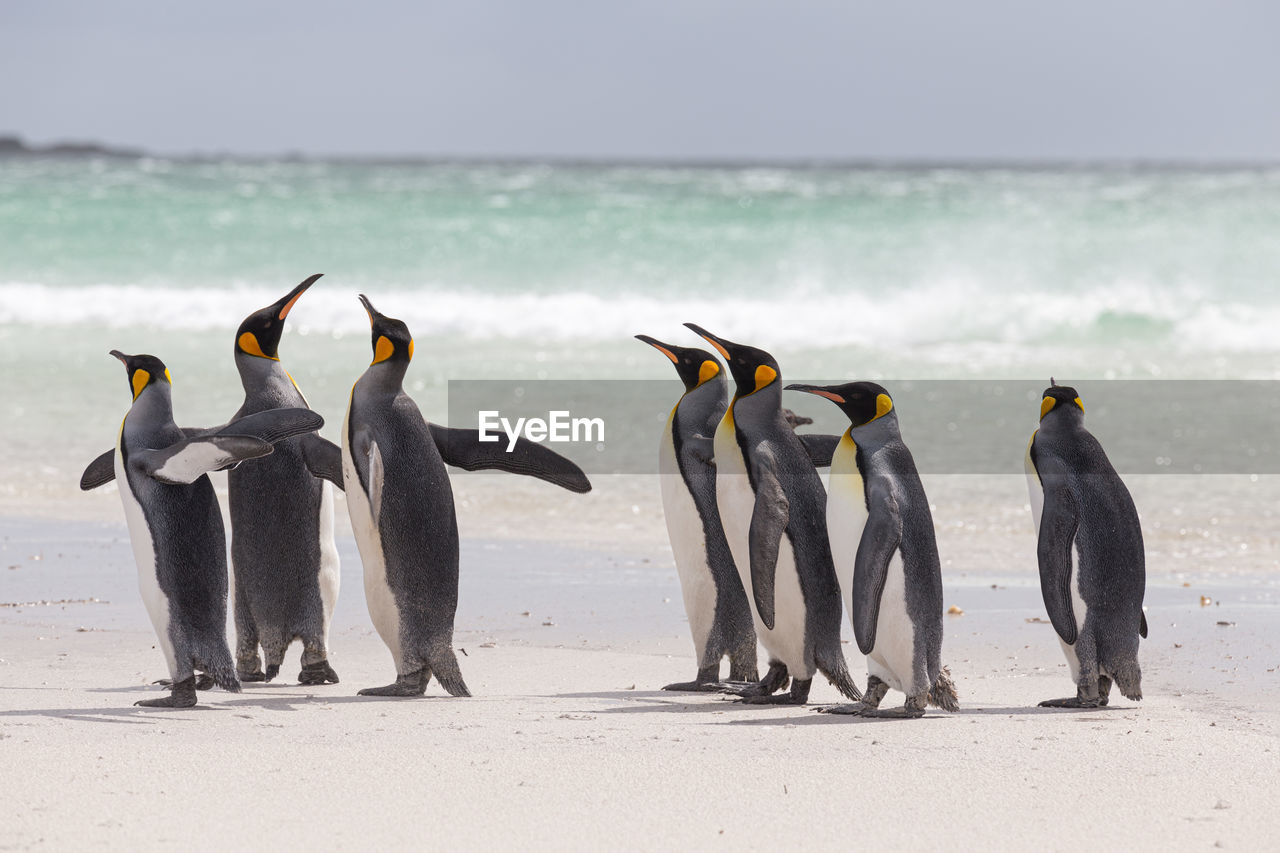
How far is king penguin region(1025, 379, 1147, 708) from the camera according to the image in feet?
13.5

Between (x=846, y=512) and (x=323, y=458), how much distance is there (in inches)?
56.8

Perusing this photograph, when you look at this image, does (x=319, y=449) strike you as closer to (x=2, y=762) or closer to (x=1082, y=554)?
(x=2, y=762)

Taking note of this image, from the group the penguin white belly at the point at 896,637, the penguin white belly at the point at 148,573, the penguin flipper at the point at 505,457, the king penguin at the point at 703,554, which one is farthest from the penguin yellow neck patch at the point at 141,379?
the penguin white belly at the point at 896,637

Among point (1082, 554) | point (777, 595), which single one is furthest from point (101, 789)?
point (1082, 554)

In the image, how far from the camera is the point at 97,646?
4.53m

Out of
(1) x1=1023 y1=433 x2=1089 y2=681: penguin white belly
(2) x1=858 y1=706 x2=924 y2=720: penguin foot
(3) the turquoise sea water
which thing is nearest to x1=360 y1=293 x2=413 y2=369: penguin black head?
(2) x1=858 y1=706 x2=924 y2=720: penguin foot

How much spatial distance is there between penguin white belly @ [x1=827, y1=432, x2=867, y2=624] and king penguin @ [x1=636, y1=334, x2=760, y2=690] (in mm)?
427

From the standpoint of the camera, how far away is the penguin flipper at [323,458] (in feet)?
14.2

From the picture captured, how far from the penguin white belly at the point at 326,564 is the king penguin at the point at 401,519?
22 cm

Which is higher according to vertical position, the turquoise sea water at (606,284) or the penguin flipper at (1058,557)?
the turquoise sea water at (606,284)

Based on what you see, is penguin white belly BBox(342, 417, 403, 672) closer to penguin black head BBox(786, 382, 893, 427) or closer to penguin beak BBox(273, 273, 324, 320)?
penguin beak BBox(273, 273, 324, 320)

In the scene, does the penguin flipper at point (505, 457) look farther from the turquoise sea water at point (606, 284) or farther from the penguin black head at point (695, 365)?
the turquoise sea water at point (606, 284)

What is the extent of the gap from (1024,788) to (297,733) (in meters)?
1.54

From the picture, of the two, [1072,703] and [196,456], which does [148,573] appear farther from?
[1072,703]
